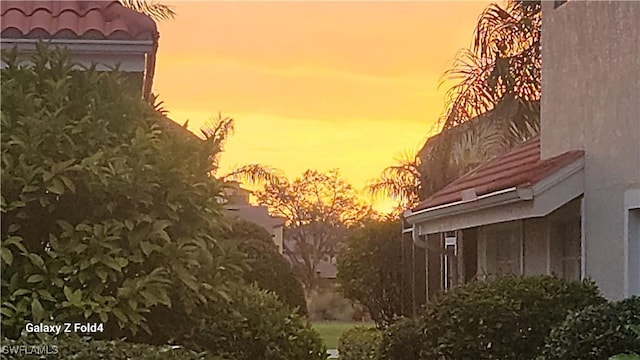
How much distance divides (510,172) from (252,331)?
3036 millimetres

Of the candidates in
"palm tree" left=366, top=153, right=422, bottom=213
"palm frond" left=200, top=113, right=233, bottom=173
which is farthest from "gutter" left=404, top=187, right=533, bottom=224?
"palm frond" left=200, top=113, right=233, bottom=173

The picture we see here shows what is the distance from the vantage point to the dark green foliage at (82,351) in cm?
625

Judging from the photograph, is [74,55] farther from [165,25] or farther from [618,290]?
[618,290]

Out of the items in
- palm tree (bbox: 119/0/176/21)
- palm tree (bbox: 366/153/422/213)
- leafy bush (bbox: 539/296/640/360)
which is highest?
palm tree (bbox: 119/0/176/21)

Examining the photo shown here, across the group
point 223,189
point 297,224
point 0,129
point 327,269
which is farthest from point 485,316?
point 327,269

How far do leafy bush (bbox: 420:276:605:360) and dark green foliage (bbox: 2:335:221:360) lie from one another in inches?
83.5

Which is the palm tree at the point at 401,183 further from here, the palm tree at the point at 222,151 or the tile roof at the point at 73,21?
the tile roof at the point at 73,21

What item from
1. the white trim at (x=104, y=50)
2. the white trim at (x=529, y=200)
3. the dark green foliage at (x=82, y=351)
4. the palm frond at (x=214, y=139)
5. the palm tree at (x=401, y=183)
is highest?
the white trim at (x=104, y=50)

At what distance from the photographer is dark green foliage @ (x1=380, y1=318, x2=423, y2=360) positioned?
29.7 ft

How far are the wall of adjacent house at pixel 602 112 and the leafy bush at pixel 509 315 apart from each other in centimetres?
54

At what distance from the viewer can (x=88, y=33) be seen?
25.6 feet

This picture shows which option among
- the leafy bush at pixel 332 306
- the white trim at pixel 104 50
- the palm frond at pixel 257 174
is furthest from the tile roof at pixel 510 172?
the white trim at pixel 104 50

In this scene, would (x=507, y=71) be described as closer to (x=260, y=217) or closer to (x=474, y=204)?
(x=474, y=204)

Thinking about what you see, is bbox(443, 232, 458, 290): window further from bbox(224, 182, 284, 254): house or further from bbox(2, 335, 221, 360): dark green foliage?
bbox(2, 335, 221, 360): dark green foliage
